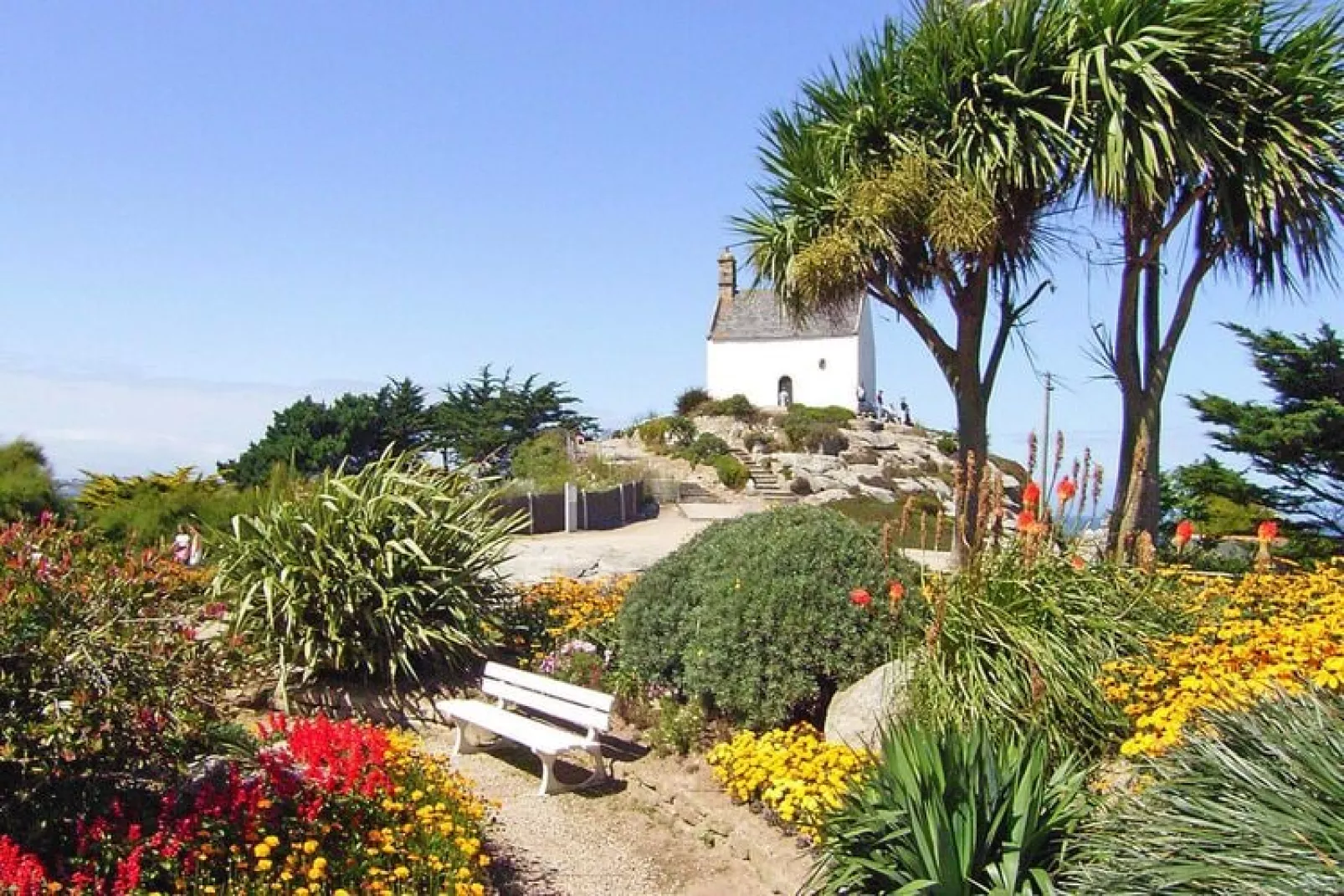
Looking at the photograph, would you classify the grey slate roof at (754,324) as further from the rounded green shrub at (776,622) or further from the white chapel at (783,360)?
the rounded green shrub at (776,622)

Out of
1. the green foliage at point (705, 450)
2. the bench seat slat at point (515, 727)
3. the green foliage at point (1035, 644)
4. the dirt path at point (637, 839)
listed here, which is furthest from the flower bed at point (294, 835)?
the green foliage at point (705, 450)

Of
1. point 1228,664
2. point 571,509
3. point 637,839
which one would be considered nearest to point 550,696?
point 637,839

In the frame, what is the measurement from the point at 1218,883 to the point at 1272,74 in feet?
29.9

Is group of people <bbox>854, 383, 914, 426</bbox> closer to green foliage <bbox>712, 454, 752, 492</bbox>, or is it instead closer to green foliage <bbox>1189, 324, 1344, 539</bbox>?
green foliage <bbox>712, 454, 752, 492</bbox>

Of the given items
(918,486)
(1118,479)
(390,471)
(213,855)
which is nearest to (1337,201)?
(1118,479)

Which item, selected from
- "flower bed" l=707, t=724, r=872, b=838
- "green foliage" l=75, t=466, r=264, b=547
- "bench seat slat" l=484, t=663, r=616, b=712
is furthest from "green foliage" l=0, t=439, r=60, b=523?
"flower bed" l=707, t=724, r=872, b=838

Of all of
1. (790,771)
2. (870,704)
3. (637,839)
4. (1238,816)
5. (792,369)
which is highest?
(792,369)

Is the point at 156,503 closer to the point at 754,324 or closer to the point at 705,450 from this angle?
the point at 705,450

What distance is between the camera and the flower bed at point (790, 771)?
17.4ft

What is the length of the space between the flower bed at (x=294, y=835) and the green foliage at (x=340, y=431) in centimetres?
2541

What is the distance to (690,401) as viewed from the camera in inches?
1911

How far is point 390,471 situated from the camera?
8.80 meters

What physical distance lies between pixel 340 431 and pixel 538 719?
2792 centimetres

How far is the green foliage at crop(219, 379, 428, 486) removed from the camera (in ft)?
106
